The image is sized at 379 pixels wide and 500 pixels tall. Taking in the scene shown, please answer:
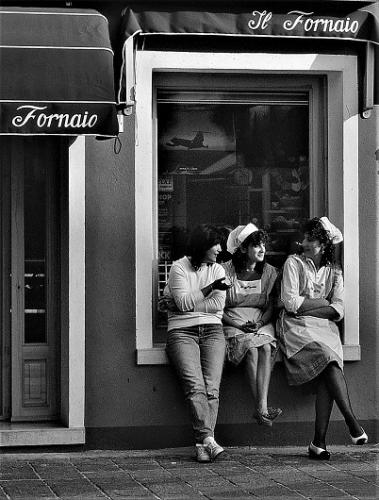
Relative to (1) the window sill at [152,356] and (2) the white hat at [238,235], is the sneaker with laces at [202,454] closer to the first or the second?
(1) the window sill at [152,356]

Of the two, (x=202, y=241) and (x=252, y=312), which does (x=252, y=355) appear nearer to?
(x=252, y=312)

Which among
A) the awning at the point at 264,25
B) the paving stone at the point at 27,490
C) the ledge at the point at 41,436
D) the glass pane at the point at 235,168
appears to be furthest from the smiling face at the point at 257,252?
the paving stone at the point at 27,490

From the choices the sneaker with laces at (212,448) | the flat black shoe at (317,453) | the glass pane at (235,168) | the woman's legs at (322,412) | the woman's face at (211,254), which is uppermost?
the glass pane at (235,168)

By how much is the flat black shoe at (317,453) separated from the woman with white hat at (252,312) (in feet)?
1.31

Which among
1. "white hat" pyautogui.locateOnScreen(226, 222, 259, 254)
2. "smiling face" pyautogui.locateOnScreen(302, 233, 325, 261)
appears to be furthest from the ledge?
"smiling face" pyautogui.locateOnScreen(302, 233, 325, 261)

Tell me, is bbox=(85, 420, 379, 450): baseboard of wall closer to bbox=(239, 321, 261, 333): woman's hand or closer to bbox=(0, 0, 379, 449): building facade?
bbox=(0, 0, 379, 449): building facade

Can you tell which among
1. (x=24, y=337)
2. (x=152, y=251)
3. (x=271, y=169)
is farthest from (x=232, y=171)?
(x=24, y=337)

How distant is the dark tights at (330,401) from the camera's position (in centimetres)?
839

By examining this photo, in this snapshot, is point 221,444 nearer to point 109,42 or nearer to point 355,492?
point 355,492

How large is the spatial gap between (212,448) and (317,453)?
843 mm

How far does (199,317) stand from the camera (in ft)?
28.5

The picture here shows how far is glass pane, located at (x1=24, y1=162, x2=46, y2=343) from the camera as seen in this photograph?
927 centimetres

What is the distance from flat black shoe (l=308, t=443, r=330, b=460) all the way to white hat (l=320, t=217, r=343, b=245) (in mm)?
1636

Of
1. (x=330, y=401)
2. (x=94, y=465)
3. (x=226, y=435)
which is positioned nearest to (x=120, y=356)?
(x=94, y=465)
